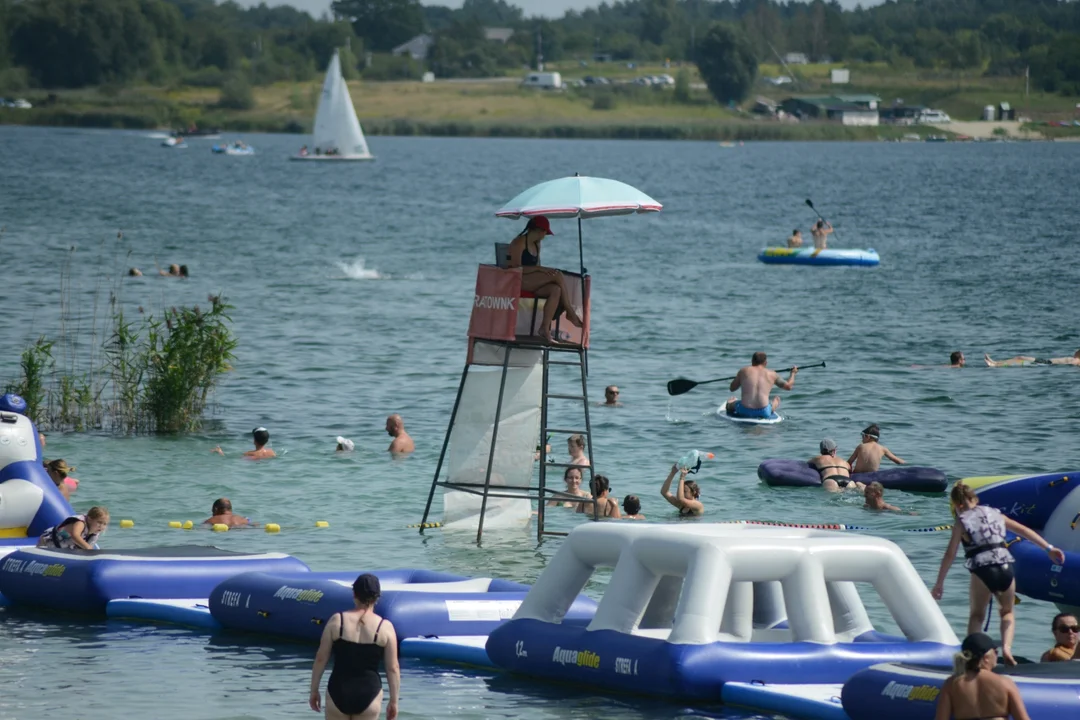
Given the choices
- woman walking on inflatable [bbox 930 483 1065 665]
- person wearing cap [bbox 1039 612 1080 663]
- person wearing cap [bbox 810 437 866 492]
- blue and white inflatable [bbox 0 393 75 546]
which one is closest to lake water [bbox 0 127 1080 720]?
person wearing cap [bbox 810 437 866 492]

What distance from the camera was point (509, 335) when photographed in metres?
19.2

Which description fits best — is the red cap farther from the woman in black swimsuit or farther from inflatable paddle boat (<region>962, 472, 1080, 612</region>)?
the woman in black swimsuit

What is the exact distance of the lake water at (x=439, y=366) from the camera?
612 inches

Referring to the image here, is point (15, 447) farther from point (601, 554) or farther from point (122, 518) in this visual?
point (601, 554)

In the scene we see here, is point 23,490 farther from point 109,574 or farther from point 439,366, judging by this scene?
point 439,366

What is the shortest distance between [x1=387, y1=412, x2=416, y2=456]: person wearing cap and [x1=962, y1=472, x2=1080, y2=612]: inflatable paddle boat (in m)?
10.2

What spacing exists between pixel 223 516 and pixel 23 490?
10.5 ft

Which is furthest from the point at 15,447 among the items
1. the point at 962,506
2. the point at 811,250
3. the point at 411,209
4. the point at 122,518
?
the point at 411,209

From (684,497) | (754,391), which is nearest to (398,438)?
(684,497)

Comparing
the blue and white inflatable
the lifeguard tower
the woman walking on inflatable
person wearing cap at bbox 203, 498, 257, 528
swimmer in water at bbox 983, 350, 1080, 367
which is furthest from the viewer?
swimmer in water at bbox 983, 350, 1080, 367

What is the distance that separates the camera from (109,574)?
16766mm

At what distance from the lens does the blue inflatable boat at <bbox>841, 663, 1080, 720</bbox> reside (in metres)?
12.1

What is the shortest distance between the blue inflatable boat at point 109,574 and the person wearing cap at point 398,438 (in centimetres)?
858

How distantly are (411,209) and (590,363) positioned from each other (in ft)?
182
